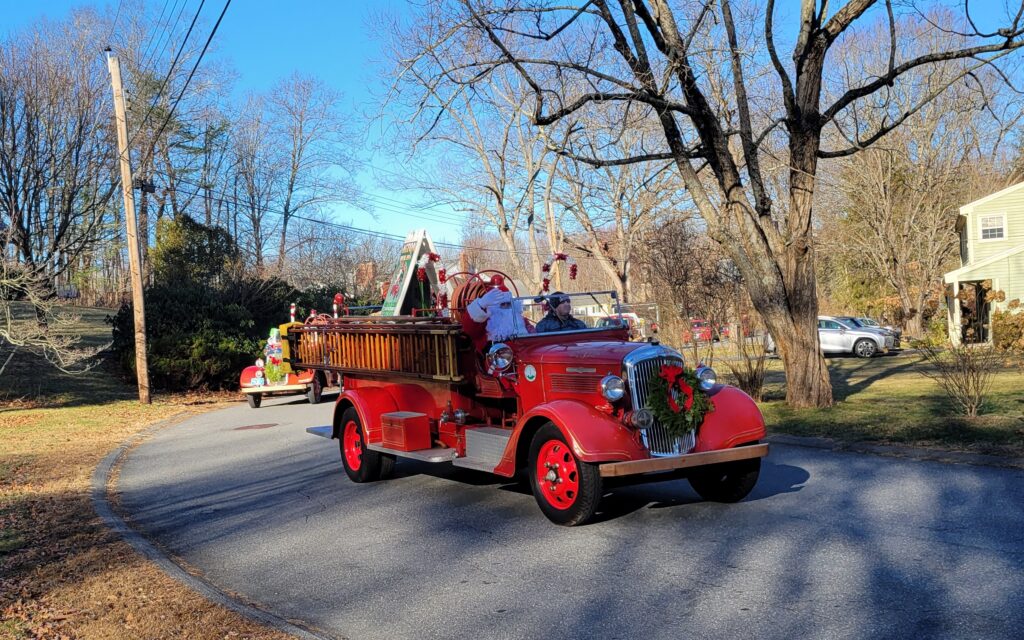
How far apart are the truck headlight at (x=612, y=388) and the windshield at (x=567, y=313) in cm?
147

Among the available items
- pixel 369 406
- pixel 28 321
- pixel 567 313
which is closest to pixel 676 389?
pixel 567 313

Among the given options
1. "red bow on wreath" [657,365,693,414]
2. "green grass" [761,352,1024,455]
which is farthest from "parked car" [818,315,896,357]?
"red bow on wreath" [657,365,693,414]

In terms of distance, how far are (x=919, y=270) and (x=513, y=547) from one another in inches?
1442

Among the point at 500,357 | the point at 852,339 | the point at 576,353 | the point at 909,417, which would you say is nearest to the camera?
the point at 576,353

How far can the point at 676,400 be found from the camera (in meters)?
7.15

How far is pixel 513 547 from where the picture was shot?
663 centimetres

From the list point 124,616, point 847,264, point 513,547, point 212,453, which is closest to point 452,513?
point 513,547

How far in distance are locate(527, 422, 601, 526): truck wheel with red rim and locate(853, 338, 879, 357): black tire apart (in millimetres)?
25497

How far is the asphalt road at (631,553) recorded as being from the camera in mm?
4855

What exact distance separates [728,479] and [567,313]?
2.32m

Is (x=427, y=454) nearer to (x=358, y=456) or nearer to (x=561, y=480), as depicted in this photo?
(x=358, y=456)

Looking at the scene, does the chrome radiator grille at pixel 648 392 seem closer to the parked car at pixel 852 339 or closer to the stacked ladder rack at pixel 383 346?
the stacked ladder rack at pixel 383 346

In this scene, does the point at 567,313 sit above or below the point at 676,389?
above

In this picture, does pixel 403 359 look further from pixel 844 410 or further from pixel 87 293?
pixel 87 293
